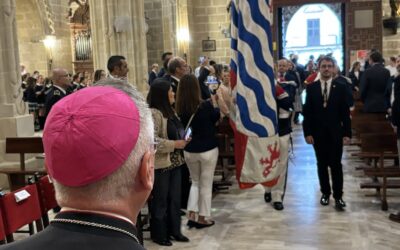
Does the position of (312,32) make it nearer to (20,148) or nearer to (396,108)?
(396,108)

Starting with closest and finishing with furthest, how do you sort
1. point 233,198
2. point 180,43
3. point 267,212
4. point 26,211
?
point 26,211, point 267,212, point 233,198, point 180,43

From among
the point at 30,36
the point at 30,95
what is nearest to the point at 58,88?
the point at 30,95

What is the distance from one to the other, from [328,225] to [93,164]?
15.0 ft

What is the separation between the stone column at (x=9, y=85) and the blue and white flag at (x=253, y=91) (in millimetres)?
3772

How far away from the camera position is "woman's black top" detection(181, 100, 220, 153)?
495 cm

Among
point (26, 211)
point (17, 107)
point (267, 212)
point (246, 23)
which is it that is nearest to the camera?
point (26, 211)

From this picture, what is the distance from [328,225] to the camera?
520 centimetres

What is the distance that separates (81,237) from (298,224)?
456 cm

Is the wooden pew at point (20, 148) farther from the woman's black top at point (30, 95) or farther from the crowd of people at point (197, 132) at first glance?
the woman's black top at point (30, 95)

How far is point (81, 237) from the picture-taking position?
98 cm

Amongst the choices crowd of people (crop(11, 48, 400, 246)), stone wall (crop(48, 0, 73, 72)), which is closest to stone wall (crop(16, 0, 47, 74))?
stone wall (crop(48, 0, 73, 72))

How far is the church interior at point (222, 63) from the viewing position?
505 cm

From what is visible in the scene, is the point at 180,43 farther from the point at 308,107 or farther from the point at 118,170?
the point at 118,170

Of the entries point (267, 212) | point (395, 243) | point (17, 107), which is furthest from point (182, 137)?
point (17, 107)
